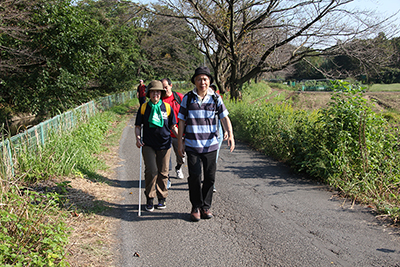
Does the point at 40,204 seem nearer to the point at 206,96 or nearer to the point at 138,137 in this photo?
the point at 138,137

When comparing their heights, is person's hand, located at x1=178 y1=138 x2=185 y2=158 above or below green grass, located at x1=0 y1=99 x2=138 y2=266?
above

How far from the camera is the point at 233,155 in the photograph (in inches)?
357

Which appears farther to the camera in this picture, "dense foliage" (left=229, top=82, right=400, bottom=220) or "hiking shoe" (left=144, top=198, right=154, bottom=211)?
"dense foliage" (left=229, top=82, right=400, bottom=220)

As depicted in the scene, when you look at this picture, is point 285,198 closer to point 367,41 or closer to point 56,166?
point 56,166

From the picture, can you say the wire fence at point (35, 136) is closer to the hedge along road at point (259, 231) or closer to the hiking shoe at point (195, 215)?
the hedge along road at point (259, 231)

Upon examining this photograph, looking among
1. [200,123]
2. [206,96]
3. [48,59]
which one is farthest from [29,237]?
[48,59]

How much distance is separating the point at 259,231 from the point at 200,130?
1627mm

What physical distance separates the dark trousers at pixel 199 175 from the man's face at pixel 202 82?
936mm

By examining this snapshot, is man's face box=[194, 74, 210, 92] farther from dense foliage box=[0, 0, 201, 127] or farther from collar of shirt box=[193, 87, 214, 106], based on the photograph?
dense foliage box=[0, 0, 201, 127]

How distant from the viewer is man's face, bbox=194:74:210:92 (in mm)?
4492

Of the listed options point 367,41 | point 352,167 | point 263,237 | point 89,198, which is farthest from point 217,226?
point 367,41

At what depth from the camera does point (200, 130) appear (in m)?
4.51

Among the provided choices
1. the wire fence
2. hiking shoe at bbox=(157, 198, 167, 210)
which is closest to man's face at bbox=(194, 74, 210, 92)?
hiking shoe at bbox=(157, 198, 167, 210)

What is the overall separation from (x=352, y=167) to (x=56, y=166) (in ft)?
18.8
